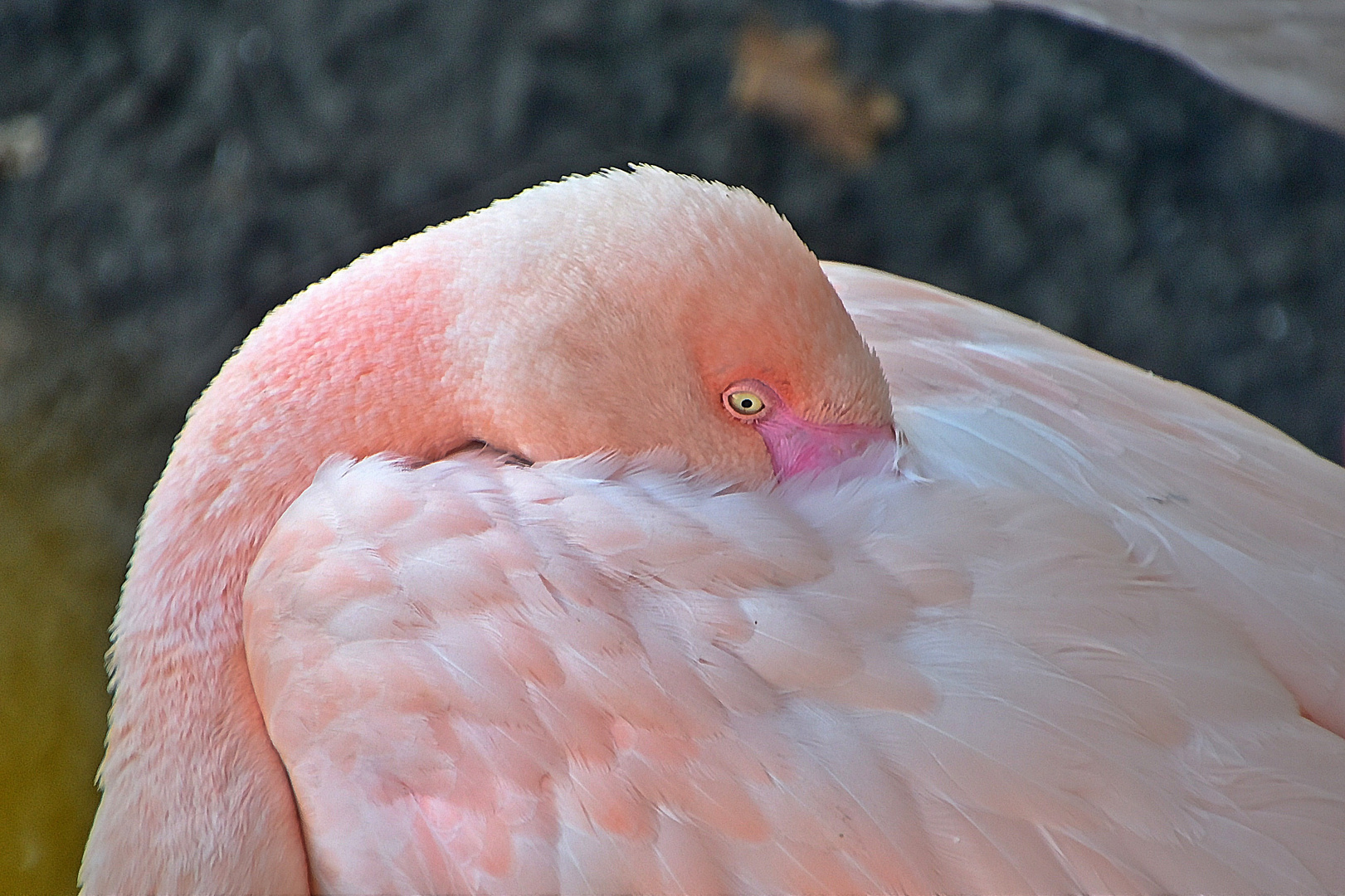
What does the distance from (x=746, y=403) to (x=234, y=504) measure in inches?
17.8

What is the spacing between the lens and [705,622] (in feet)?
2.96

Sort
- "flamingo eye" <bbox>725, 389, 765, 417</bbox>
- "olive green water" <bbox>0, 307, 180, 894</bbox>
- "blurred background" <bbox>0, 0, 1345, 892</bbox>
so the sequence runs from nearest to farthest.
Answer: "flamingo eye" <bbox>725, 389, 765, 417</bbox>
"olive green water" <bbox>0, 307, 180, 894</bbox>
"blurred background" <bbox>0, 0, 1345, 892</bbox>

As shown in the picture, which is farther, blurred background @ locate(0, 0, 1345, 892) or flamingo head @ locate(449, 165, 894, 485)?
blurred background @ locate(0, 0, 1345, 892)

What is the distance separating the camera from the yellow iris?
0.96 metres

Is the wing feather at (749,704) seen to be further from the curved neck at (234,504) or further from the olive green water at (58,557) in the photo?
the olive green water at (58,557)

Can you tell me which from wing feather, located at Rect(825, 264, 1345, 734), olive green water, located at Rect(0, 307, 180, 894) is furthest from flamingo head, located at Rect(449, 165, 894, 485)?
olive green water, located at Rect(0, 307, 180, 894)

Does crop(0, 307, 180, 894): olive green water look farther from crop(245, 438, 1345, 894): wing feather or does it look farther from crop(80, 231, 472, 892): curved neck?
crop(245, 438, 1345, 894): wing feather

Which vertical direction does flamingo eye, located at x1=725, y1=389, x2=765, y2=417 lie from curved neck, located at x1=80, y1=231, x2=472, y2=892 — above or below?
above

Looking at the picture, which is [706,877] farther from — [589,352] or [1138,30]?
[1138,30]

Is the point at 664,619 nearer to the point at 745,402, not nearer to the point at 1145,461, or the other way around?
the point at 745,402

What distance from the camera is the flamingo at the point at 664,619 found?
0.85m

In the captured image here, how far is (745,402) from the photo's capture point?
0.97 metres

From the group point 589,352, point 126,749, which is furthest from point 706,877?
point 126,749

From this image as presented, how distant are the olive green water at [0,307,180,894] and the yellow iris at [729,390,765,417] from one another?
125 cm
